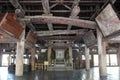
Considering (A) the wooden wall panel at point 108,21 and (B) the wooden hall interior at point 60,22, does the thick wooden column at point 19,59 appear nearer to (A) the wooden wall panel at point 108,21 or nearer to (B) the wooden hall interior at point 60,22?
(B) the wooden hall interior at point 60,22

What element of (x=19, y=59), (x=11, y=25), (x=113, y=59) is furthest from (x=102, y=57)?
(x=113, y=59)

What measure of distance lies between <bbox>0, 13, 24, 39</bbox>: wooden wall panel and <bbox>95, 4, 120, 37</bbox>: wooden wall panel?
409 centimetres

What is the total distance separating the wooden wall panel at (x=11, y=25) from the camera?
24.1 ft

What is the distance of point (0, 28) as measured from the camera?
7098mm

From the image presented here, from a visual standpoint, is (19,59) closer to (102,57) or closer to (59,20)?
(59,20)

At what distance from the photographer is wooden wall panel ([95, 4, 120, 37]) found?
7359mm

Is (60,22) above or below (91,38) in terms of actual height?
above

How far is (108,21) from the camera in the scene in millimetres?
7930

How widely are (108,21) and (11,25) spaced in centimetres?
450

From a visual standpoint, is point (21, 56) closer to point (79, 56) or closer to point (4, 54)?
point (79, 56)

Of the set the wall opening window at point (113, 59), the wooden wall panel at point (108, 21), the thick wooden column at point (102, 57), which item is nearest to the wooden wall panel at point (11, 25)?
the wooden wall panel at point (108, 21)

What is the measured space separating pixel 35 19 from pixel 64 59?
410 inches

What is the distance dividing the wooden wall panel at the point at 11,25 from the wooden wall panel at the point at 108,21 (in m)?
4.09

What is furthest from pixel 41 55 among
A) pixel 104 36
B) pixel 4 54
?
pixel 104 36
